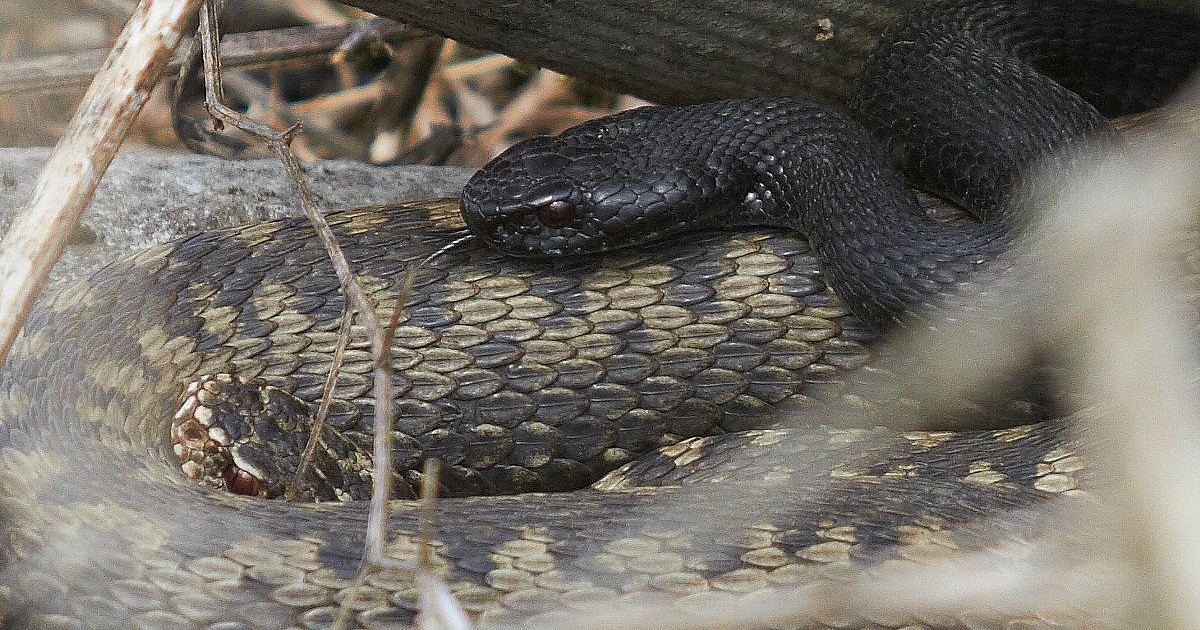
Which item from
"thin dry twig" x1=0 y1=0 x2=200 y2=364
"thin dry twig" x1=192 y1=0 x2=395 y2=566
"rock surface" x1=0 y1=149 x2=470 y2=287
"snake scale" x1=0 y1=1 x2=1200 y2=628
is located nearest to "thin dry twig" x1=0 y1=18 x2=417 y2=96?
"rock surface" x1=0 y1=149 x2=470 y2=287

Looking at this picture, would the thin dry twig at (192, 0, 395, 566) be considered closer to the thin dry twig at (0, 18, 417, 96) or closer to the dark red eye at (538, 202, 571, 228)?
the dark red eye at (538, 202, 571, 228)

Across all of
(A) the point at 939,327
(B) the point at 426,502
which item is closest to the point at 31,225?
(B) the point at 426,502

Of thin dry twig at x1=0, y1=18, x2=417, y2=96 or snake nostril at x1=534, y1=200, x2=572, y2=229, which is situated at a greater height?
thin dry twig at x1=0, y1=18, x2=417, y2=96

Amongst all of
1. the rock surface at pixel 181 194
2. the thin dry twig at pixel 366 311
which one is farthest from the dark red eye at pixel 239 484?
the rock surface at pixel 181 194

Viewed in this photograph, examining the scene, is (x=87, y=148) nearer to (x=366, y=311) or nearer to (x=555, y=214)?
(x=366, y=311)

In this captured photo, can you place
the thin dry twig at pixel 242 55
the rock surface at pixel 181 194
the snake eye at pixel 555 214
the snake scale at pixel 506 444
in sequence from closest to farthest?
the snake scale at pixel 506 444 → the snake eye at pixel 555 214 → the rock surface at pixel 181 194 → the thin dry twig at pixel 242 55

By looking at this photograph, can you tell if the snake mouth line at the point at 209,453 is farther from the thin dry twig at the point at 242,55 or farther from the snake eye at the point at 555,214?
the thin dry twig at the point at 242,55

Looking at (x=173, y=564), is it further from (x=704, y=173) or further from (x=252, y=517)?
(x=704, y=173)

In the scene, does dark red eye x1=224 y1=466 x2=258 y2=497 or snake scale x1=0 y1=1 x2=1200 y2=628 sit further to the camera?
dark red eye x1=224 y1=466 x2=258 y2=497
